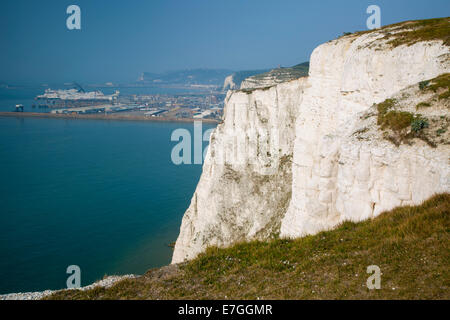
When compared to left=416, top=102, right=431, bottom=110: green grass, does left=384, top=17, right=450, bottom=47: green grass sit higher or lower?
higher

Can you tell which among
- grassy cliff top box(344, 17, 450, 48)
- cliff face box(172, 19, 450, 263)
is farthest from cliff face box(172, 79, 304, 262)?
grassy cliff top box(344, 17, 450, 48)

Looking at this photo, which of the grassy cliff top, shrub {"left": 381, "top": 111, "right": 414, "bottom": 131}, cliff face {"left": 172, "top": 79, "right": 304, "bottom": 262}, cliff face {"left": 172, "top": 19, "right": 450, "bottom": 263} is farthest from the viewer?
cliff face {"left": 172, "top": 79, "right": 304, "bottom": 262}

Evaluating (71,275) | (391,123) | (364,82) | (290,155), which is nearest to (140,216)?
(71,275)

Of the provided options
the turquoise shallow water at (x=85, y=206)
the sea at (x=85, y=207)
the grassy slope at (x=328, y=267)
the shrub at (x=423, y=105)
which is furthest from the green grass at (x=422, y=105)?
the sea at (x=85, y=207)

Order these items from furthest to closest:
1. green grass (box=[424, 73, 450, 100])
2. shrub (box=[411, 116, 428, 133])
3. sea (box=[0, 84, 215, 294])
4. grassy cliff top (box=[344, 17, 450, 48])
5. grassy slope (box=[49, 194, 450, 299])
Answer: sea (box=[0, 84, 215, 294]) → grassy cliff top (box=[344, 17, 450, 48]) → green grass (box=[424, 73, 450, 100]) → shrub (box=[411, 116, 428, 133]) → grassy slope (box=[49, 194, 450, 299])

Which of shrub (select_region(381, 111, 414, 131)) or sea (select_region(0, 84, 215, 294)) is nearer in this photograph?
shrub (select_region(381, 111, 414, 131))

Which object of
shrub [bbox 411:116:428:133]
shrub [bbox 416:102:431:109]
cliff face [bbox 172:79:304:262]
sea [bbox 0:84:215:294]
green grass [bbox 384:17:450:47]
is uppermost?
green grass [bbox 384:17:450:47]

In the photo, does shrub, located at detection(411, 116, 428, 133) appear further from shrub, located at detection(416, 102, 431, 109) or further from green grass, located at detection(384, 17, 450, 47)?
green grass, located at detection(384, 17, 450, 47)
